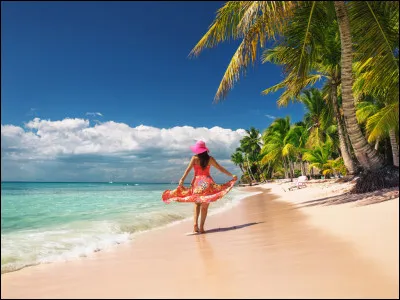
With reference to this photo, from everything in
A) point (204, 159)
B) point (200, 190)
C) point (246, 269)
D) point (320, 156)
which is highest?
point (320, 156)

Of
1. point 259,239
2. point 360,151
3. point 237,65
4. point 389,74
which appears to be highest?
point 237,65

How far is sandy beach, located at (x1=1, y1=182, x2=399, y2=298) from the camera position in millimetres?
2418

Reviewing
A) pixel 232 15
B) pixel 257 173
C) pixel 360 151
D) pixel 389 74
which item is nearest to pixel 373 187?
pixel 360 151

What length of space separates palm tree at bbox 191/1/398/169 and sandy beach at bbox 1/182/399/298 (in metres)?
3.53

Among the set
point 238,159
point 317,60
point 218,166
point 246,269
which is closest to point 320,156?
point 317,60

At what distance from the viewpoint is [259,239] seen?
459cm

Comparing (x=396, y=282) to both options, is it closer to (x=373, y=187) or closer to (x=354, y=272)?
(x=354, y=272)

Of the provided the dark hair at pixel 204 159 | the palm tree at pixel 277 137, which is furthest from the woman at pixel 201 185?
the palm tree at pixel 277 137

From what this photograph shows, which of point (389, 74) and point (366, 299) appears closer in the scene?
point (366, 299)

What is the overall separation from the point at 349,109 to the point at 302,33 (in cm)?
253

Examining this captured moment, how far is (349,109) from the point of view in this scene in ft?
26.6

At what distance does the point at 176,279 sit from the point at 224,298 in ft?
2.32

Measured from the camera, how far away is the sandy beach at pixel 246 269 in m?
2.42

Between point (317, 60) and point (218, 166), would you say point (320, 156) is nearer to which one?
point (317, 60)
